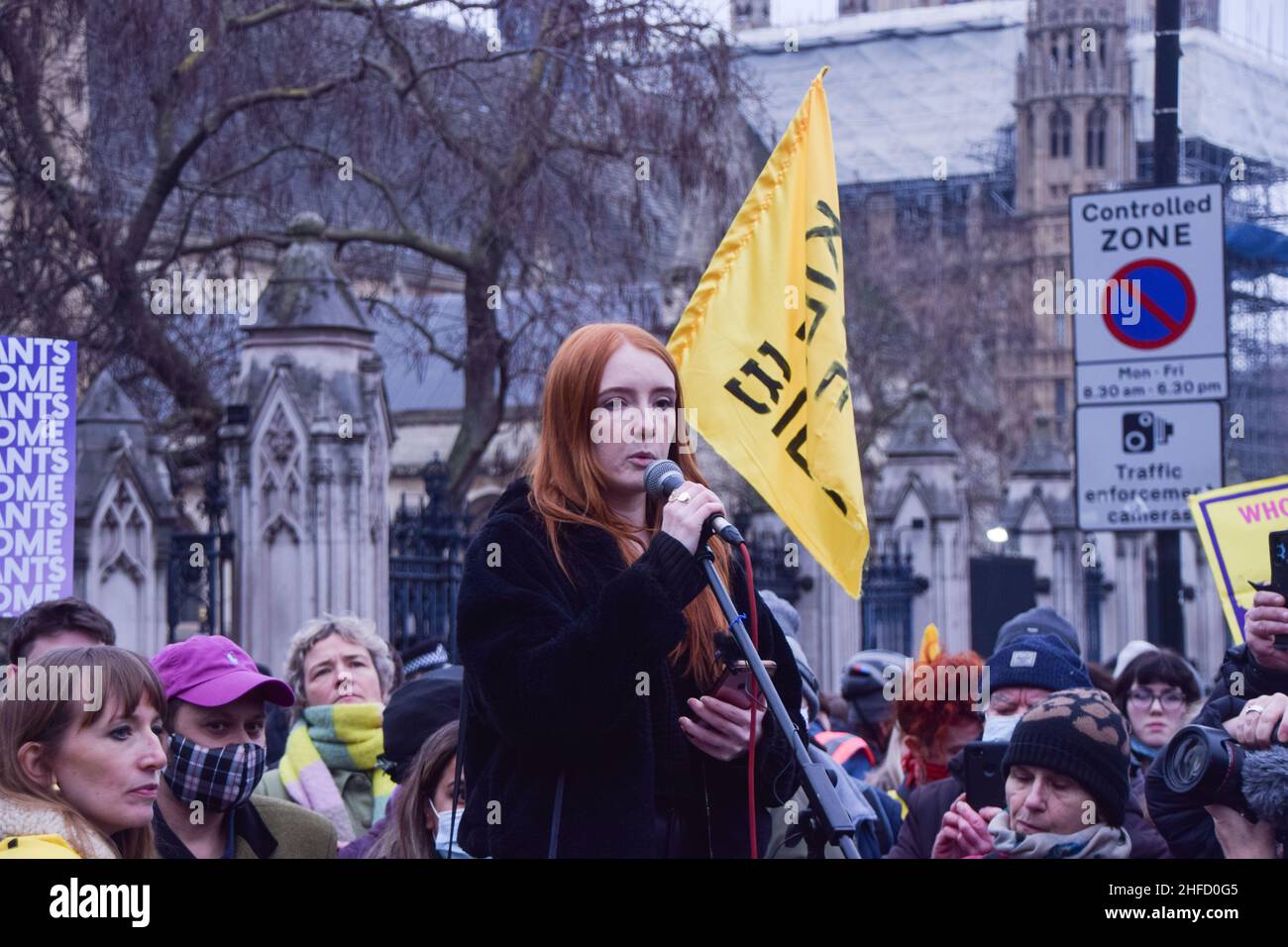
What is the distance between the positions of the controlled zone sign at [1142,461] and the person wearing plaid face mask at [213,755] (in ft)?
14.8

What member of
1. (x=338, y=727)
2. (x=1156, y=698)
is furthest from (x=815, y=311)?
(x=1156, y=698)

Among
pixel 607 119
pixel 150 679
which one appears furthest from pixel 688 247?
pixel 150 679

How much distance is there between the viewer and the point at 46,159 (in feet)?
41.6

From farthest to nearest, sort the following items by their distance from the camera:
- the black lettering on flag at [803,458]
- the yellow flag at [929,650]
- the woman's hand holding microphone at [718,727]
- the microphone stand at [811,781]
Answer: the yellow flag at [929,650] → the black lettering on flag at [803,458] → the woman's hand holding microphone at [718,727] → the microphone stand at [811,781]

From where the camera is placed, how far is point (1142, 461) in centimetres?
838

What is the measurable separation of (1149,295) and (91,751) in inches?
226

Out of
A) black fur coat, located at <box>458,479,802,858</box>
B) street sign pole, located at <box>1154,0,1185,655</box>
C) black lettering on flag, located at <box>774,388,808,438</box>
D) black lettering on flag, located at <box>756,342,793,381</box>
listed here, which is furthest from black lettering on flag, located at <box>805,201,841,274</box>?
street sign pole, located at <box>1154,0,1185,655</box>

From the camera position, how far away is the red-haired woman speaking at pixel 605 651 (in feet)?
11.0

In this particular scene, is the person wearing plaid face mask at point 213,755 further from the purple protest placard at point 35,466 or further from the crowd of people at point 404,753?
the purple protest placard at point 35,466

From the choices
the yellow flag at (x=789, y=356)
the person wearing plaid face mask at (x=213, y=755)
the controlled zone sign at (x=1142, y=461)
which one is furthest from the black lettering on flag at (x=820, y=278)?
the controlled zone sign at (x=1142, y=461)

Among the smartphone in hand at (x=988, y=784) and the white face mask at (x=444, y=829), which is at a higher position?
the smartphone in hand at (x=988, y=784)

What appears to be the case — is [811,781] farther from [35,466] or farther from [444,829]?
[35,466]

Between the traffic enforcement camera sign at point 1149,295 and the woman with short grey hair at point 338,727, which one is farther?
the traffic enforcement camera sign at point 1149,295

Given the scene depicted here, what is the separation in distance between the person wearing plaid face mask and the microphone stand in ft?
5.61
